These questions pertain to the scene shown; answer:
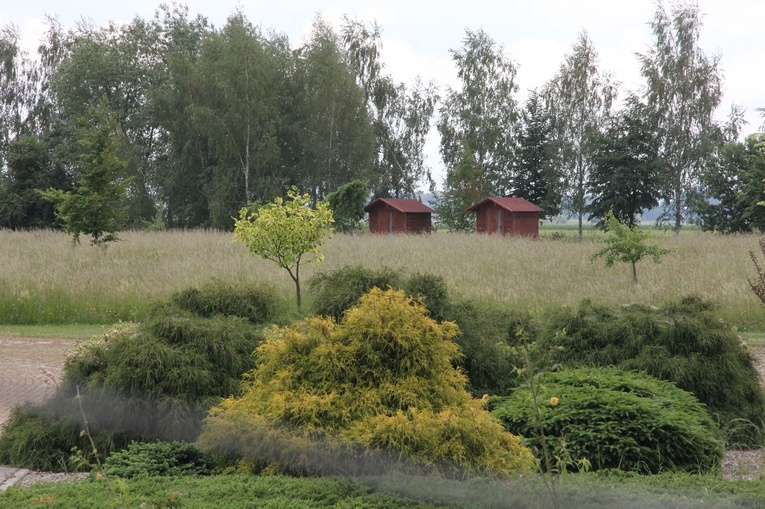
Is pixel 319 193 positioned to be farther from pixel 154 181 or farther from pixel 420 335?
pixel 420 335

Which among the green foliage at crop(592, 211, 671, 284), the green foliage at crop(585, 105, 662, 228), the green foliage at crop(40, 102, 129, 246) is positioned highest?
the green foliage at crop(585, 105, 662, 228)

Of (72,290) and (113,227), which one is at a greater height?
(113,227)

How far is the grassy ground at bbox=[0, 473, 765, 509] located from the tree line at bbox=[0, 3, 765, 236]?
106 feet

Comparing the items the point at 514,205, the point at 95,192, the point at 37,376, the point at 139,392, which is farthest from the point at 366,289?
the point at 514,205

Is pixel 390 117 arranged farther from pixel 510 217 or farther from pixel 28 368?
pixel 28 368

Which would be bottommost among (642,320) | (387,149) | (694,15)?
(642,320)

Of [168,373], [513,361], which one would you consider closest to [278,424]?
[168,373]

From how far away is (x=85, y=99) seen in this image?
142 ft

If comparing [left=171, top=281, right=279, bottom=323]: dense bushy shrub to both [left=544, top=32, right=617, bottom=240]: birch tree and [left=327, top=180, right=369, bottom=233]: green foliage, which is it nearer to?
[left=327, top=180, right=369, bottom=233]: green foliage

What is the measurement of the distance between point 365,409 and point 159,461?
153 centimetres

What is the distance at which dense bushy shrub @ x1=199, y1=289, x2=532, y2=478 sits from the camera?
170 inches

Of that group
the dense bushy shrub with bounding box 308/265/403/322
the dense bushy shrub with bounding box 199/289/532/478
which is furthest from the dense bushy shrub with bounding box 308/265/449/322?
the dense bushy shrub with bounding box 199/289/532/478

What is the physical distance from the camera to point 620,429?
16.9ft

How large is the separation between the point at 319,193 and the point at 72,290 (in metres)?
28.6
